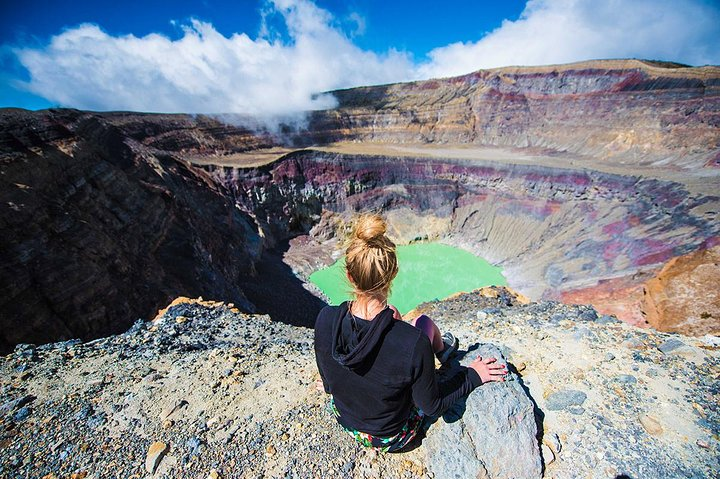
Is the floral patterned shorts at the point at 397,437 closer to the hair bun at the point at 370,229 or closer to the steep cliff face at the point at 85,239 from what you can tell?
the hair bun at the point at 370,229

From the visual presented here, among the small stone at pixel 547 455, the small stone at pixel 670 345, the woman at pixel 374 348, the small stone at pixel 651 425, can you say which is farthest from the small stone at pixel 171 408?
the small stone at pixel 670 345

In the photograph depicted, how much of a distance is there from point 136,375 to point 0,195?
7.88m

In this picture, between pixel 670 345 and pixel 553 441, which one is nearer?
pixel 553 441

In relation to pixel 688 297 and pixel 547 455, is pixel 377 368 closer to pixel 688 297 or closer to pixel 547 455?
pixel 547 455

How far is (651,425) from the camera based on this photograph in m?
2.91

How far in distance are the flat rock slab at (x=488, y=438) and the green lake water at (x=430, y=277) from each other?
1688 cm

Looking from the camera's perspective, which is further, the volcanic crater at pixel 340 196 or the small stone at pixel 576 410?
the volcanic crater at pixel 340 196

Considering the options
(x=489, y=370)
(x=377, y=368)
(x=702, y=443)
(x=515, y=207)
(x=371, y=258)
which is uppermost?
(x=371, y=258)

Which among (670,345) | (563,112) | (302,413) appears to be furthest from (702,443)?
(563,112)

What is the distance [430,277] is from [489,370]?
21.3 m

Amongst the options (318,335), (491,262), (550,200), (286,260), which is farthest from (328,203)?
(318,335)

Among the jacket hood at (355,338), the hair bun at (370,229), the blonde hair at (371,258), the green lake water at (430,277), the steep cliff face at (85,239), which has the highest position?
the hair bun at (370,229)

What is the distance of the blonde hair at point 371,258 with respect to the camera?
1.97 meters

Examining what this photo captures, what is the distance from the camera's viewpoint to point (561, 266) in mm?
19844
